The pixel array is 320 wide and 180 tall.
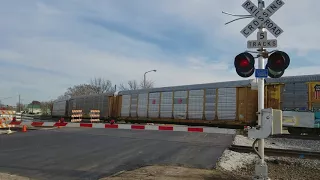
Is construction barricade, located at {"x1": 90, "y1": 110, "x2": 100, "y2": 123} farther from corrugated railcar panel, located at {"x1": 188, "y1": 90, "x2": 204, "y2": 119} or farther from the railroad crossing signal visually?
the railroad crossing signal

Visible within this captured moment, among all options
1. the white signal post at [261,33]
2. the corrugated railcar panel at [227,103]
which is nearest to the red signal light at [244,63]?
the white signal post at [261,33]

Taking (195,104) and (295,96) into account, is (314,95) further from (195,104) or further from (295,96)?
(195,104)

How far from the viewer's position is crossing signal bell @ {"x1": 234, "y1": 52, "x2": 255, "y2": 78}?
6.73 m

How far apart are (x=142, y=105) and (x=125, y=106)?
3.21m

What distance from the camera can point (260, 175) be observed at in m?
6.40

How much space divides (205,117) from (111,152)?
1102 centimetres

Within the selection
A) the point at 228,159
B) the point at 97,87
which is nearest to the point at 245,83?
the point at 228,159

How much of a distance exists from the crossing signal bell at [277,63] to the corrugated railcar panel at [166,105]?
17341 mm

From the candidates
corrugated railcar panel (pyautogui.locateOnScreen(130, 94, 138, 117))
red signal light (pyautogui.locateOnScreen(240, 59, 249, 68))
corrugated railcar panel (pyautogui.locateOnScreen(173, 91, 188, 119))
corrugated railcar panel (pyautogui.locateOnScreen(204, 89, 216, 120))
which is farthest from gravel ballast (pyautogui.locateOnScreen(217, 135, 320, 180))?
corrugated railcar panel (pyautogui.locateOnScreen(130, 94, 138, 117))

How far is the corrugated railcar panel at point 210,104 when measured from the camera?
21062mm

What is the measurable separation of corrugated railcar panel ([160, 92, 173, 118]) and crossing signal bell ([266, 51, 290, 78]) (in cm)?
1734

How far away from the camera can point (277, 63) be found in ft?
21.7

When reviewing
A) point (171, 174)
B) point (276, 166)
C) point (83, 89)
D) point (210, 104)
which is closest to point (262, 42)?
point (171, 174)

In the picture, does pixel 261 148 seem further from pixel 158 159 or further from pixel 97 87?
pixel 97 87
